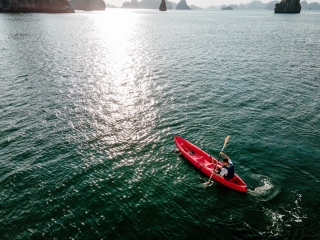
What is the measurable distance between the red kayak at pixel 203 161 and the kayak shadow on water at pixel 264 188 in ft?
3.95

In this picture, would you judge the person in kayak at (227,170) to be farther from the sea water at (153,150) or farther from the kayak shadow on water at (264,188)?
the kayak shadow on water at (264,188)

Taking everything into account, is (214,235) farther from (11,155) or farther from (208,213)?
(11,155)

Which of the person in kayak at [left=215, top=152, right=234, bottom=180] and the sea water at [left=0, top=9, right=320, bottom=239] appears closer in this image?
the sea water at [left=0, top=9, right=320, bottom=239]

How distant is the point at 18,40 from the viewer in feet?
272

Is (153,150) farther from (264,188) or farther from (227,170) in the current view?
(264,188)

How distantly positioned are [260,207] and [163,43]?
78.4 metres

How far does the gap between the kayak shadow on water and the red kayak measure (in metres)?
1.20

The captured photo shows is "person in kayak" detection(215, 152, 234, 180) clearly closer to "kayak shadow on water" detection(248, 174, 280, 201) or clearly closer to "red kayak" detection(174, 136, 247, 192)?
"red kayak" detection(174, 136, 247, 192)

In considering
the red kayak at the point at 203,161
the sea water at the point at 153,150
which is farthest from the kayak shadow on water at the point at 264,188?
the red kayak at the point at 203,161

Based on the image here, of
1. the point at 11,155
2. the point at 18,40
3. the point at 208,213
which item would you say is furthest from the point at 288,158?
the point at 18,40

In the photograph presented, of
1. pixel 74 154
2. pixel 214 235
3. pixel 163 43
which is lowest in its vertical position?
pixel 214 235

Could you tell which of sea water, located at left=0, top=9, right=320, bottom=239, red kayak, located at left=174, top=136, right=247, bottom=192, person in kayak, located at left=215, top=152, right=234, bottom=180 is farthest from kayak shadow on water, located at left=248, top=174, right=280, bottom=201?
person in kayak, located at left=215, top=152, right=234, bottom=180

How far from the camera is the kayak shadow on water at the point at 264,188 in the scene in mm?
20453

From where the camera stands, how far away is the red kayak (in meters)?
21.4
